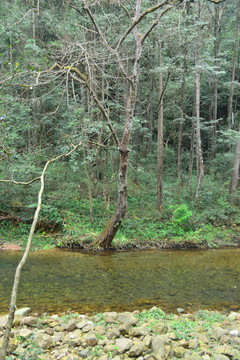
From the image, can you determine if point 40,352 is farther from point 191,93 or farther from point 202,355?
point 191,93

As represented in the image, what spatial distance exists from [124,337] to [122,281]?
2845mm

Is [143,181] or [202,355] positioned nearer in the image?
[202,355]

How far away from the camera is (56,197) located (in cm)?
1241

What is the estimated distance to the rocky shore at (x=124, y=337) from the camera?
3.45 m

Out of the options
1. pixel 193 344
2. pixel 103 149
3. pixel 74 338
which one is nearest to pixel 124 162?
pixel 103 149

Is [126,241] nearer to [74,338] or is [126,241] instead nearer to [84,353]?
[74,338]

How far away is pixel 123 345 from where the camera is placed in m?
3.57

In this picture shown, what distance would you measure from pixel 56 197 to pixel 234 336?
9795 millimetres

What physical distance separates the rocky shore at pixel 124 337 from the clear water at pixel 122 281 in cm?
74

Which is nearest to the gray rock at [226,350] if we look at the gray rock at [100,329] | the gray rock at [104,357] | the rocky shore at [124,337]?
the rocky shore at [124,337]

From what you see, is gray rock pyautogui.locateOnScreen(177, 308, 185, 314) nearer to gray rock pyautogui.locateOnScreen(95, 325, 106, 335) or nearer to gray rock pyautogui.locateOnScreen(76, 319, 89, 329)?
gray rock pyautogui.locateOnScreen(95, 325, 106, 335)

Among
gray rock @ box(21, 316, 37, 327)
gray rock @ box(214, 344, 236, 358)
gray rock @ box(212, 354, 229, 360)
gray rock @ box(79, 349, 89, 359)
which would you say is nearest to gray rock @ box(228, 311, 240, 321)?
gray rock @ box(214, 344, 236, 358)

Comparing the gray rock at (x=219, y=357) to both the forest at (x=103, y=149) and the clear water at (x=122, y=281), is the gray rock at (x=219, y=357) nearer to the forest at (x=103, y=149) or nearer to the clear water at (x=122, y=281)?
the clear water at (x=122, y=281)

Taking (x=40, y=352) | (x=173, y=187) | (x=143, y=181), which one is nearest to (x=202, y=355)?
(x=40, y=352)
